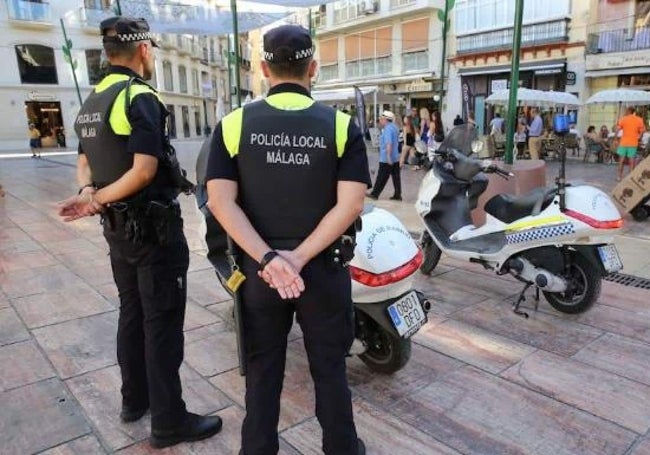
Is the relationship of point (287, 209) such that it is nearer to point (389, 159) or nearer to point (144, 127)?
point (144, 127)

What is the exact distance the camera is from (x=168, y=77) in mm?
41531

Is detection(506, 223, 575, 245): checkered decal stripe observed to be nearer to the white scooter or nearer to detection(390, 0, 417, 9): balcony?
the white scooter

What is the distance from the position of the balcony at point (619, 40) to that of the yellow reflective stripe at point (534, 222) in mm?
19277

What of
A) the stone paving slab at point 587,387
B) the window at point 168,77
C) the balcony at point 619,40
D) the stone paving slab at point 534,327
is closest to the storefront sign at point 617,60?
the balcony at point 619,40

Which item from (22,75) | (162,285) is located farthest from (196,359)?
(22,75)

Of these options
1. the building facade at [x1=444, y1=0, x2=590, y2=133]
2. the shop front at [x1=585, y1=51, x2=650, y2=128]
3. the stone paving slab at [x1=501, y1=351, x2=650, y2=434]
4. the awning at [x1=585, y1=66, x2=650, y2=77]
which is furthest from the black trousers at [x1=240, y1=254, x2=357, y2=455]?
the awning at [x1=585, y1=66, x2=650, y2=77]

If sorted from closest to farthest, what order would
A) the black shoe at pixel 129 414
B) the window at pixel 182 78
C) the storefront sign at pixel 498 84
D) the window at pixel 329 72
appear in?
Answer: the black shoe at pixel 129 414, the storefront sign at pixel 498 84, the window at pixel 329 72, the window at pixel 182 78

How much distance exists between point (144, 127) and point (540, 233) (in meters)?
2.90

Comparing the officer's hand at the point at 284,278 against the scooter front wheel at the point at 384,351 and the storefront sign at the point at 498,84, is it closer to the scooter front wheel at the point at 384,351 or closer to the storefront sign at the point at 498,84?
the scooter front wheel at the point at 384,351

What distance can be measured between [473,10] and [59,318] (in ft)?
83.0

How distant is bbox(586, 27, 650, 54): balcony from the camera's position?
763 inches

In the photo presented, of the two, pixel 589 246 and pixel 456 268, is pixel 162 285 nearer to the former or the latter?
pixel 589 246

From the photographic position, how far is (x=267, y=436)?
2.01 m

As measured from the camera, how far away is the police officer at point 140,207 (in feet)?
7.25
